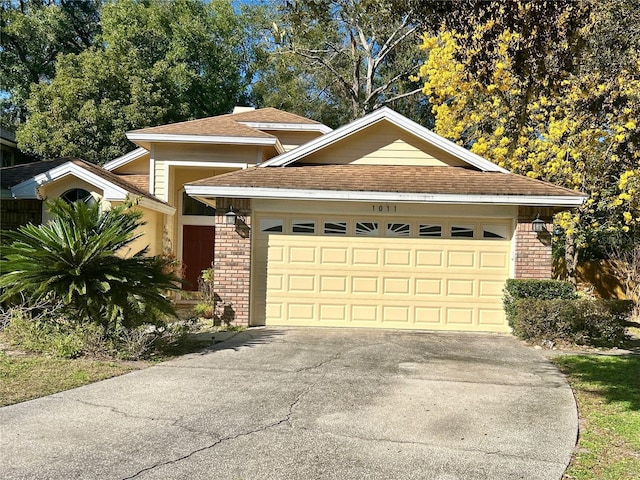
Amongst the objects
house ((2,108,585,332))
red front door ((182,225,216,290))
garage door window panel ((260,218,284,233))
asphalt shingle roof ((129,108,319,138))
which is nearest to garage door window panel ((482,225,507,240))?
house ((2,108,585,332))

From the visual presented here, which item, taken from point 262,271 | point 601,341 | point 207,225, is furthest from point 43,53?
point 601,341

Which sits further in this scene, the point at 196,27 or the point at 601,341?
the point at 196,27

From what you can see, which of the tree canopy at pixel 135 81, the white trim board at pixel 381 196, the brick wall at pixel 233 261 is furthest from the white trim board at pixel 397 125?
the tree canopy at pixel 135 81

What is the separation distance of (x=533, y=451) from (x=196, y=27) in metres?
27.2

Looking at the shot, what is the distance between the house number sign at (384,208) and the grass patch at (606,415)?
168 inches

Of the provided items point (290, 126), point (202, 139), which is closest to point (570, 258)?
point (290, 126)

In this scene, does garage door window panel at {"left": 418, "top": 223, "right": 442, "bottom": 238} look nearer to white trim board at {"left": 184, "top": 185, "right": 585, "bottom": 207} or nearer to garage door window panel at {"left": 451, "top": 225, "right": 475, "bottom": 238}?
garage door window panel at {"left": 451, "top": 225, "right": 475, "bottom": 238}

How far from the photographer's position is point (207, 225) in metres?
16.0

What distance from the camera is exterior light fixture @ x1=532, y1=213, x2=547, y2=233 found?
10.4 m

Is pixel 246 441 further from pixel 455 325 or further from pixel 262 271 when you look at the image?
pixel 455 325

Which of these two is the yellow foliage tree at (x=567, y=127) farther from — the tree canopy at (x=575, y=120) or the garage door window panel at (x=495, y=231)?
the garage door window panel at (x=495, y=231)

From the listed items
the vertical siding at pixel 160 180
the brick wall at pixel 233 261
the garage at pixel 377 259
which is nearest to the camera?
the brick wall at pixel 233 261

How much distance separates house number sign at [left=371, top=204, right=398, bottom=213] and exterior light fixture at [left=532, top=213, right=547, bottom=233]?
2.79 metres

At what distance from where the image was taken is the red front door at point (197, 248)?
52.3 ft
